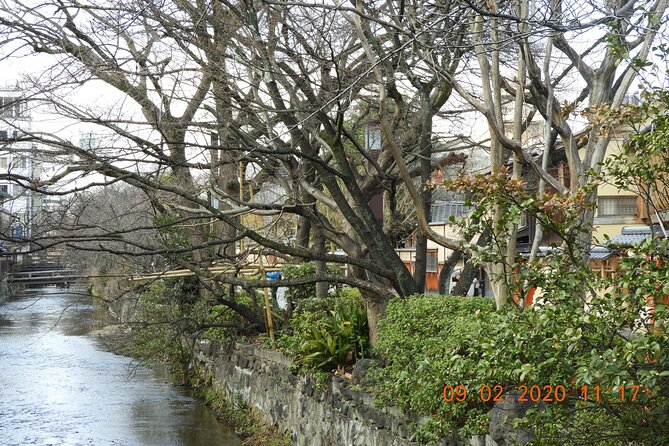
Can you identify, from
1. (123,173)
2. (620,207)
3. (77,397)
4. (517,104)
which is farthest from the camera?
(620,207)

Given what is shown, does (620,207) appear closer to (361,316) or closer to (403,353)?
(361,316)

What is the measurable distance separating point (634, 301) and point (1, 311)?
4132 centimetres

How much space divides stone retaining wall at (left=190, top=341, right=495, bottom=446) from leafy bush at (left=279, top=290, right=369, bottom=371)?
13.9 inches

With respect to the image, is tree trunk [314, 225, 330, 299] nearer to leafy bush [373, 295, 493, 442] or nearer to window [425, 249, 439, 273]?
leafy bush [373, 295, 493, 442]

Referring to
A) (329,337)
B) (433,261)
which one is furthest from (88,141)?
(433,261)

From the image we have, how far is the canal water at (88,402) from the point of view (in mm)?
14805

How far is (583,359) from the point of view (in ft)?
15.9

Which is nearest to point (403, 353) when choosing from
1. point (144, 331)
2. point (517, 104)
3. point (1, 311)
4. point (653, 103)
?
point (517, 104)

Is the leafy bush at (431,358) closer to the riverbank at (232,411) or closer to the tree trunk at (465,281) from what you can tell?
the tree trunk at (465,281)

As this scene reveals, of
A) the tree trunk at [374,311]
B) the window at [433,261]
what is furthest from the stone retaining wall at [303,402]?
the window at [433,261]
